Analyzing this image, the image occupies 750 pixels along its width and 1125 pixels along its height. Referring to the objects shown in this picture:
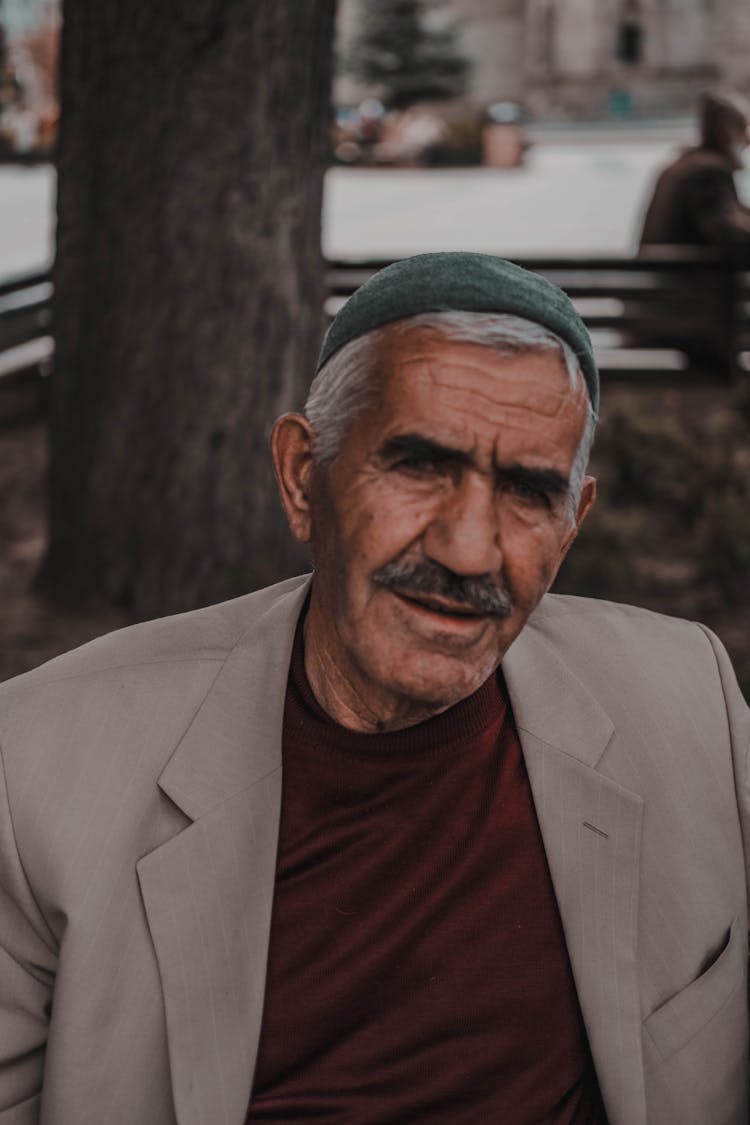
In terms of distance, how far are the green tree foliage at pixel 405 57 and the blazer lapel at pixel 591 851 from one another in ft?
142

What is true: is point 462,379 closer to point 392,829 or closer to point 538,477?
point 538,477

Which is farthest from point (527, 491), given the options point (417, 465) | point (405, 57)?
point (405, 57)

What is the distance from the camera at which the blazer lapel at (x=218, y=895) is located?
6.05 ft

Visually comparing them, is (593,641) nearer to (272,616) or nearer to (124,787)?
(272,616)

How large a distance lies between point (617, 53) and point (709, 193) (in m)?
53.2

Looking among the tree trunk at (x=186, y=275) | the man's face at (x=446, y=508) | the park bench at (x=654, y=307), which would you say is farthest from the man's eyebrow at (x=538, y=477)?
the park bench at (x=654, y=307)

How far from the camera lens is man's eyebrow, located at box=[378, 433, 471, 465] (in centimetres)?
187

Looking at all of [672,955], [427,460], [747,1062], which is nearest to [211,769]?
[427,460]

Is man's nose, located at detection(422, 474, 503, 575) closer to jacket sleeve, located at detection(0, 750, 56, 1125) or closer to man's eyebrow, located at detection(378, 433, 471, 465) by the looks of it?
man's eyebrow, located at detection(378, 433, 471, 465)

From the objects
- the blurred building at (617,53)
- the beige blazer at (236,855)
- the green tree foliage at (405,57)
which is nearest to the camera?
the beige blazer at (236,855)

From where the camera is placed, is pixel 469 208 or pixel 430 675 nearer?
pixel 430 675

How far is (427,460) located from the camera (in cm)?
189

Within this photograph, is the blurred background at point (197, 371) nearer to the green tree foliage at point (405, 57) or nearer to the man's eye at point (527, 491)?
the man's eye at point (527, 491)

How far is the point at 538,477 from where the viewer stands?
1901 mm
